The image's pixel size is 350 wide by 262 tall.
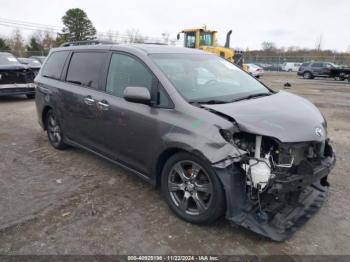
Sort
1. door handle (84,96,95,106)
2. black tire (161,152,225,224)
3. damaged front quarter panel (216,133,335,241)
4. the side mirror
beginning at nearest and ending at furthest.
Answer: damaged front quarter panel (216,133,335,241) → black tire (161,152,225,224) → the side mirror → door handle (84,96,95,106)

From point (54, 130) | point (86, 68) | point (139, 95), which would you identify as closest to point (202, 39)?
point (54, 130)

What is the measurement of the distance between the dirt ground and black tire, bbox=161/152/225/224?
0.45ft

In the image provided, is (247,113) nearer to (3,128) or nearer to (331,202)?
(331,202)

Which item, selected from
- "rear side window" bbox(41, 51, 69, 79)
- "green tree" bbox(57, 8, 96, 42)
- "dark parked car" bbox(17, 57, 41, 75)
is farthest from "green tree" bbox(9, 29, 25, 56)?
"rear side window" bbox(41, 51, 69, 79)

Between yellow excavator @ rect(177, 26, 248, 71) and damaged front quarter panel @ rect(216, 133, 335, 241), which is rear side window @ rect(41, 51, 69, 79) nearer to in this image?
damaged front quarter panel @ rect(216, 133, 335, 241)

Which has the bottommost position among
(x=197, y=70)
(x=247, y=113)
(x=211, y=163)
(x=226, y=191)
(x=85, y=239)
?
(x=85, y=239)

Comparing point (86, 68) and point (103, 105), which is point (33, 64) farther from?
point (103, 105)

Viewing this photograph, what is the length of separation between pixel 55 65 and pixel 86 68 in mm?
1200

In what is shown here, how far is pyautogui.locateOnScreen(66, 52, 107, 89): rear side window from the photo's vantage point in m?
4.38

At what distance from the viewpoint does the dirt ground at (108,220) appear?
293cm

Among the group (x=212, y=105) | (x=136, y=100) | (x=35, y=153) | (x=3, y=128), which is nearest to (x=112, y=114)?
(x=136, y=100)

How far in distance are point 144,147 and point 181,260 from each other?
4.42 ft

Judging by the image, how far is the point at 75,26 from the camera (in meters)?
50.8

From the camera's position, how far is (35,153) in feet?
18.2
